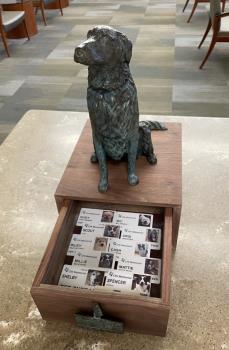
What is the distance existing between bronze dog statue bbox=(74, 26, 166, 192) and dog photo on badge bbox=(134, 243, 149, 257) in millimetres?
185

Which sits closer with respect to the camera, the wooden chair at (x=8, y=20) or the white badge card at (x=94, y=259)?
the white badge card at (x=94, y=259)

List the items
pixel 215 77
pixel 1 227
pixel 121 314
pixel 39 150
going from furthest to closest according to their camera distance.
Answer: pixel 215 77
pixel 39 150
pixel 1 227
pixel 121 314

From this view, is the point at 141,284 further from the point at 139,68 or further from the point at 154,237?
the point at 139,68

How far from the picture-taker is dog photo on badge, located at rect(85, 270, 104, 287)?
84cm

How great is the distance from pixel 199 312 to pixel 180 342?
0.11 m

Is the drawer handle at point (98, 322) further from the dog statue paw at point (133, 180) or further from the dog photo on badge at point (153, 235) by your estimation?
the dog statue paw at point (133, 180)

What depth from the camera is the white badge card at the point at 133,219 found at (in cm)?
95

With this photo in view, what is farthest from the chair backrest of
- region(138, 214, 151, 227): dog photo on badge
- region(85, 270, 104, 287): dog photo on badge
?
region(85, 270, 104, 287): dog photo on badge

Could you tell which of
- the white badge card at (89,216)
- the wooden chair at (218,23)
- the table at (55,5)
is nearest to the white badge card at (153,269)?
the white badge card at (89,216)

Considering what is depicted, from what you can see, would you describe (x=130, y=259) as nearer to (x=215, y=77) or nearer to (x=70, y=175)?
Result: (x=70, y=175)

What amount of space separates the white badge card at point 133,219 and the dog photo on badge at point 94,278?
0.17m

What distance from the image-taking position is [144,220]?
954mm

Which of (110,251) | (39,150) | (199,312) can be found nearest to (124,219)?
(110,251)

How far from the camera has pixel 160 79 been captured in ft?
9.27
